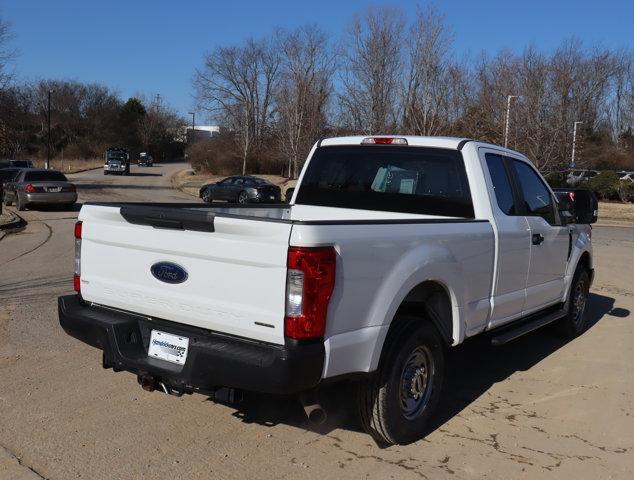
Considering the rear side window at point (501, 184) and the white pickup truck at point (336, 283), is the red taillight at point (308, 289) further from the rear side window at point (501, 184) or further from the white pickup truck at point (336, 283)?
the rear side window at point (501, 184)

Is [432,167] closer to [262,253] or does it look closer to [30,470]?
[262,253]

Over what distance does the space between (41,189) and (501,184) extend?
67.2 feet

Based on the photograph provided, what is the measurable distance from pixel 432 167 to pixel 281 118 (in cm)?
4348

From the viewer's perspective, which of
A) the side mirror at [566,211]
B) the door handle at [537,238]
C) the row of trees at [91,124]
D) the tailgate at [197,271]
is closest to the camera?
the tailgate at [197,271]

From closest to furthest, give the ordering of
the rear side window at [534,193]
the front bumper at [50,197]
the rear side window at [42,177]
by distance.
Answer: the rear side window at [534,193], the front bumper at [50,197], the rear side window at [42,177]

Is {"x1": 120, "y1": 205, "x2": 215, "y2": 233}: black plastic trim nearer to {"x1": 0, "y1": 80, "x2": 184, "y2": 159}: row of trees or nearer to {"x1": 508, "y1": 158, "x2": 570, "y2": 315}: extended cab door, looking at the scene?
{"x1": 508, "y1": 158, "x2": 570, "y2": 315}: extended cab door

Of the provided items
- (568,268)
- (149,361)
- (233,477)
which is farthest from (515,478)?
(568,268)

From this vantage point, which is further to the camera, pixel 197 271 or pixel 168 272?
pixel 168 272

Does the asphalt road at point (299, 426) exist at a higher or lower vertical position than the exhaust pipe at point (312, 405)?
lower

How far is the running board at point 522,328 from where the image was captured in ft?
16.5

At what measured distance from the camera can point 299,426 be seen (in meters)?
4.46

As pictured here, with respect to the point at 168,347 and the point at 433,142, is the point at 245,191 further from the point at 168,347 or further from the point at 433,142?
the point at 168,347

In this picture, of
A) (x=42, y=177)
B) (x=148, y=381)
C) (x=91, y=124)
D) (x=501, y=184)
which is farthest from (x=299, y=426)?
(x=91, y=124)

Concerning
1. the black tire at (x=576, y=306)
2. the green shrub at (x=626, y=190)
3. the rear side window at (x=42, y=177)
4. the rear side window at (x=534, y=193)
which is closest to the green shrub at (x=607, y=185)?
the green shrub at (x=626, y=190)
